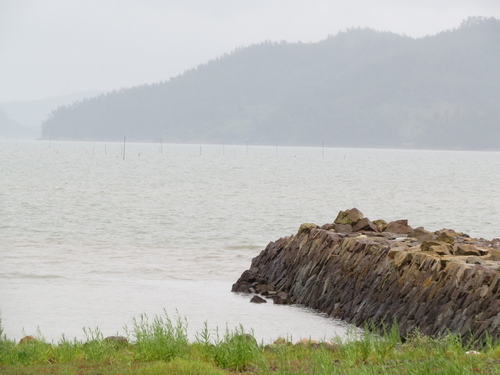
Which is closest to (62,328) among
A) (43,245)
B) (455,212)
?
(43,245)

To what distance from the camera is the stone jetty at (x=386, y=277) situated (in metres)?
12.9

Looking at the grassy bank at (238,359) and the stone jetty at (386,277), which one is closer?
the grassy bank at (238,359)

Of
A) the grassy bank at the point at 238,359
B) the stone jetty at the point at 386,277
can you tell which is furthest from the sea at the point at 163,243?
the grassy bank at the point at 238,359

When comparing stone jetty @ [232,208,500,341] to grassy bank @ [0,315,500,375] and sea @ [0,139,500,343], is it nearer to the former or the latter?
sea @ [0,139,500,343]

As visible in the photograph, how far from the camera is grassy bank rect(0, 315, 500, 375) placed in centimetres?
856

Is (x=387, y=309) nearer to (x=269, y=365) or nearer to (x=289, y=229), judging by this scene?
(x=269, y=365)

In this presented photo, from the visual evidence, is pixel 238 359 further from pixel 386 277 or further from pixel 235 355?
pixel 386 277

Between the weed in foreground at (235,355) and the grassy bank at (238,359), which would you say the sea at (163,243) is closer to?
the grassy bank at (238,359)

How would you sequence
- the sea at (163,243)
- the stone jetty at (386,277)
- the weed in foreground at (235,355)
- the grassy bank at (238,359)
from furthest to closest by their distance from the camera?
the sea at (163,243) → the stone jetty at (386,277) → the weed in foreground at (235,355) → the grassy bank at (238,359)

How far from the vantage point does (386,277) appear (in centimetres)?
1570

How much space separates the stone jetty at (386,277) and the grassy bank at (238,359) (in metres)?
1.97

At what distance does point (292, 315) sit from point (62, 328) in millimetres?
5431

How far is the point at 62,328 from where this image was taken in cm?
1608

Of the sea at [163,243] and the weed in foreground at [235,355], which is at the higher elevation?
the weed in foreground at [235,355]
